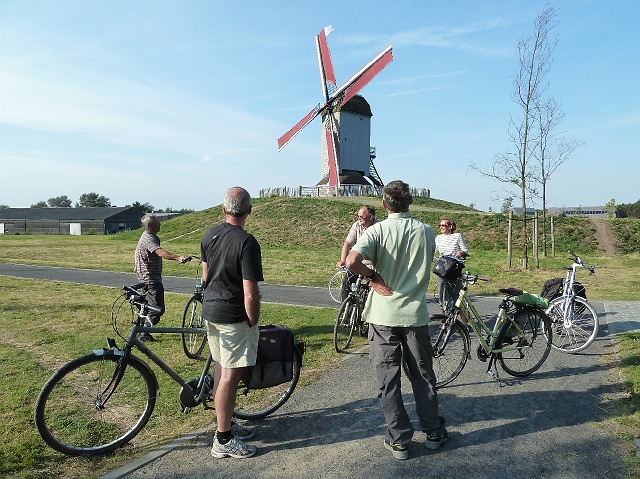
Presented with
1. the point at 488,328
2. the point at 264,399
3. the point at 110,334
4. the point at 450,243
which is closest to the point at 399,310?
the point at 264,399

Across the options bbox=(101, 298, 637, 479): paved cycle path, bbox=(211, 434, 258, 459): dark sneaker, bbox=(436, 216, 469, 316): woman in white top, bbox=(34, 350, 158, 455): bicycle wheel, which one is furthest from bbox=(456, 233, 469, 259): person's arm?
bbox=(34, 350, 158, 455): bicycle wheel

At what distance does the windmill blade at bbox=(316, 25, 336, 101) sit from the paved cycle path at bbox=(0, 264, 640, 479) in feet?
138

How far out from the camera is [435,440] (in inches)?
151

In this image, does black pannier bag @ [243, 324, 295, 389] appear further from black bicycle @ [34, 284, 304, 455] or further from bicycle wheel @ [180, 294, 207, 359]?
bicycle wheel @ [180, 294, 207, 359]

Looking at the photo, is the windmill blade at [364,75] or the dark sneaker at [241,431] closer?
the dark sneaker at [241,431]

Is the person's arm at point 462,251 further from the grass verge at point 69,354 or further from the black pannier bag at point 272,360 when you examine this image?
the black pannier bag at point 272,360

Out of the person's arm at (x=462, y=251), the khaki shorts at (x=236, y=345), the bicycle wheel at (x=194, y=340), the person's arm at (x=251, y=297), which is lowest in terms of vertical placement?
the bicycle wheel at (x=194, y=340)

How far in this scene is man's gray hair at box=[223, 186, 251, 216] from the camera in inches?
147

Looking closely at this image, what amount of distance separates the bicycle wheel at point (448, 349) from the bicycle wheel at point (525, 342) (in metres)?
0.50

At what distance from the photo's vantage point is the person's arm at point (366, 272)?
12.1ft

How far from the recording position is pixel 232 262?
3.63m

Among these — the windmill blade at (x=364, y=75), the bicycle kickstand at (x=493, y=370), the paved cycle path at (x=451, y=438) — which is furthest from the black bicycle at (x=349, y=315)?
the windmill blade at (x=364, y=75)

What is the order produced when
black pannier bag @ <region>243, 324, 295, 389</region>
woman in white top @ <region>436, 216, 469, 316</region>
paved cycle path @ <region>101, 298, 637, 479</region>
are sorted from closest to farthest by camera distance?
paved cycle path @ <region>101, 298, 637, 479</region>
black pannier bag @ <region>243, 324, 295, 389</region>
woman in white top @ <region>436, 216, 469, 316</region>

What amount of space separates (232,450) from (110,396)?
3.90ft
